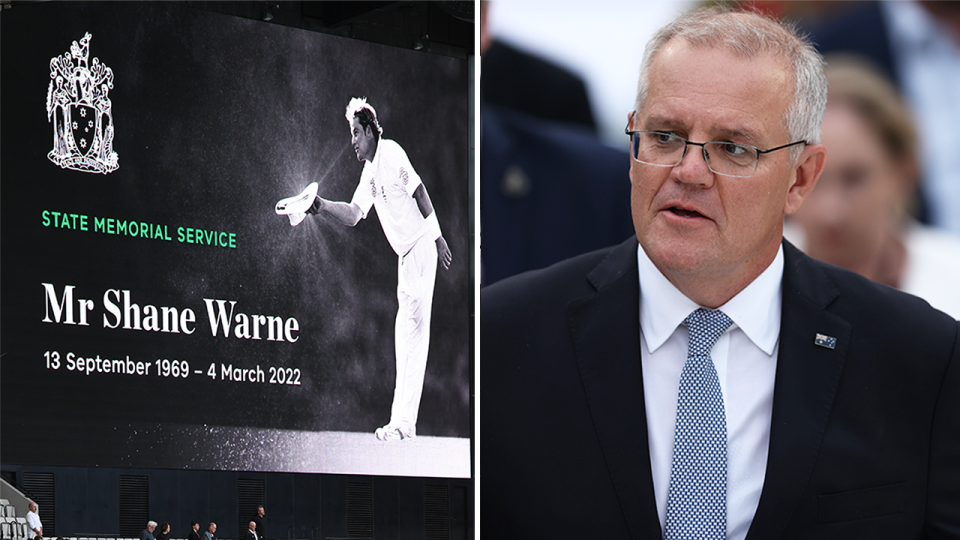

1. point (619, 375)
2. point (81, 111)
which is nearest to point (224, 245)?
point (81, 111)

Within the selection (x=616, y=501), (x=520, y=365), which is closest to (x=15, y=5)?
(x=520, y=365)

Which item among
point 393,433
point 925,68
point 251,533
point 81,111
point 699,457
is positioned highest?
point 925,68

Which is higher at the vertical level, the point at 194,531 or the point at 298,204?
the point at 298,204

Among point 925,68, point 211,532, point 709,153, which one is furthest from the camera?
point 211,532

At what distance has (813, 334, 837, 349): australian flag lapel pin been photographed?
2.01m

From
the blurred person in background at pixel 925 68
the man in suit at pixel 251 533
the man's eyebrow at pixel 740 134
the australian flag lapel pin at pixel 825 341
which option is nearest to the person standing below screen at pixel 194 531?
the man in suit at pixel 251 533

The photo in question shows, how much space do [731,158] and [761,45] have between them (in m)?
0.23

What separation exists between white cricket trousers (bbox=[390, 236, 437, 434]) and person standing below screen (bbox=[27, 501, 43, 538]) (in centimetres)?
150

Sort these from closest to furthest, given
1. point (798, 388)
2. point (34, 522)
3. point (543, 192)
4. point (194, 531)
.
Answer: point (798, 388), point (34, 522), point (543, 192), point (194, 531)

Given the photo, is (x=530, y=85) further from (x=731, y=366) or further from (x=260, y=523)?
(x=260, y=523)

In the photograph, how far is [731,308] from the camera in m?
2.03

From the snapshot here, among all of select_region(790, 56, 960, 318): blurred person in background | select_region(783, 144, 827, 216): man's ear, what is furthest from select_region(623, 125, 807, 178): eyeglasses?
select_region(790, 56, 960, 318): blurred person in background

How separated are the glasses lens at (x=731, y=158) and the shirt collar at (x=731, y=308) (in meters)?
0.27

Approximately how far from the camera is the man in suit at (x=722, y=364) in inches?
74.5
